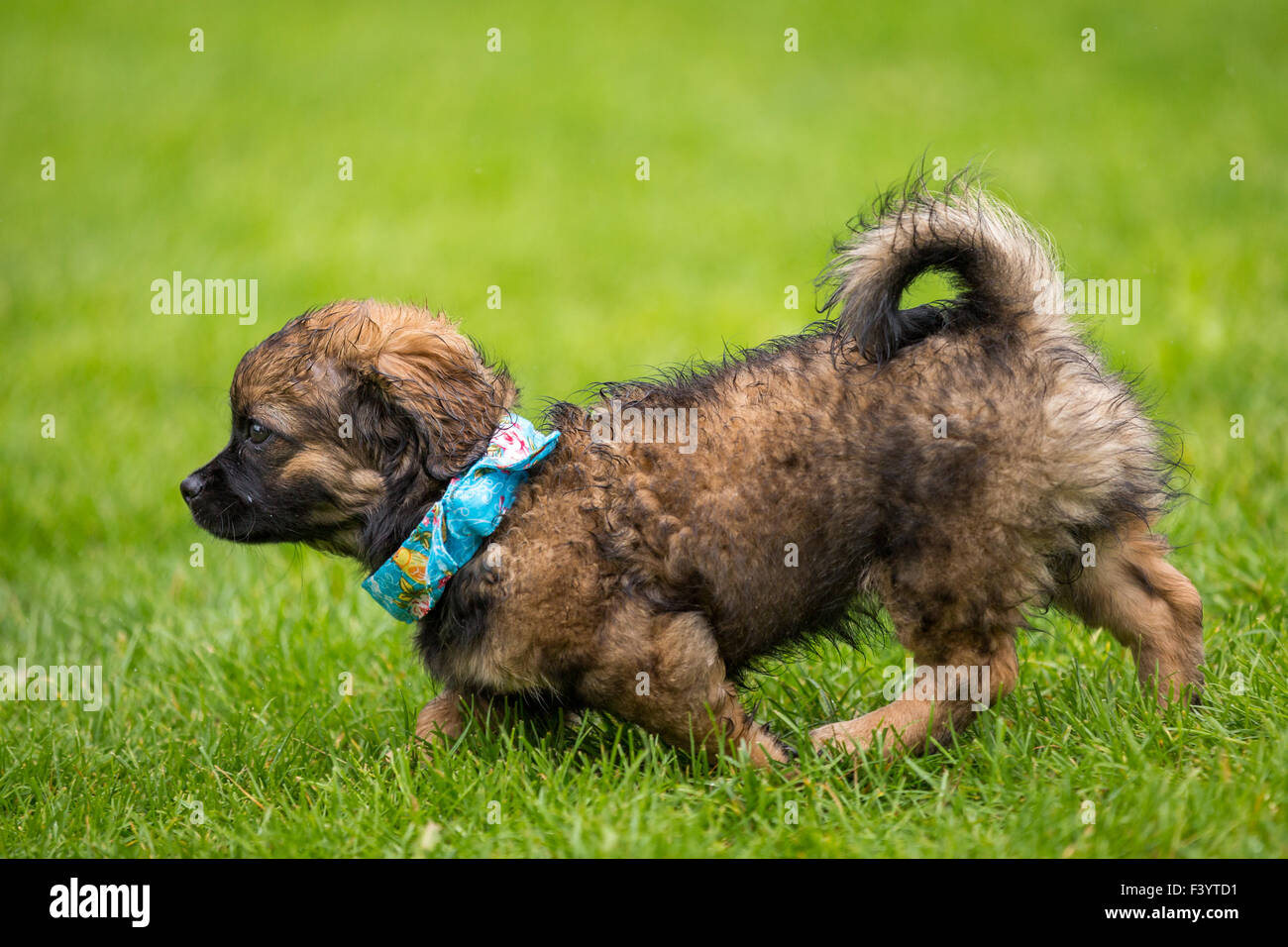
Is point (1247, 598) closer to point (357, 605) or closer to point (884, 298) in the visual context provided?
point (884, 298)

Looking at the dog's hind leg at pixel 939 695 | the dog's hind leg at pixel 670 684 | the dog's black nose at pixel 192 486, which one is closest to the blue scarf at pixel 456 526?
the dog's hind leg at pixel 670 684

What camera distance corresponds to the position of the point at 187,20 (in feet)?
58.1

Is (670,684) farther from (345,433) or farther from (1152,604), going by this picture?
(1152,604)

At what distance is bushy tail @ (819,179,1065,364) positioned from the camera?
3654mm

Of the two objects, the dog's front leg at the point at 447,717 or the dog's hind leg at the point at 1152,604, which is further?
the dog's front leg at the point at 447,717

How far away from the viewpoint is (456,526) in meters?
3.67

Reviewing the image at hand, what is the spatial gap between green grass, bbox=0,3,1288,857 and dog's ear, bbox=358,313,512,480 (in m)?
0.91

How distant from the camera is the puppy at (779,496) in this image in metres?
3.54

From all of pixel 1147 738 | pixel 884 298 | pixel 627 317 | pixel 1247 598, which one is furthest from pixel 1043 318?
pixel 627 317

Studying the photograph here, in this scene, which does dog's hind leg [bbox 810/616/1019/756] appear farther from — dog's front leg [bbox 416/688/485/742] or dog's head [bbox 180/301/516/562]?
dog's head [bbox 180/301/516/562]

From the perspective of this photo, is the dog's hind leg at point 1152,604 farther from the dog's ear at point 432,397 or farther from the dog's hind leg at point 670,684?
the dog's ear at point 432,397

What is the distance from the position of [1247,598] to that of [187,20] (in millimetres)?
16753

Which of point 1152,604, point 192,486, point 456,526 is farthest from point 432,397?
point 1152,604

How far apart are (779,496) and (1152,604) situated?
1.26m
